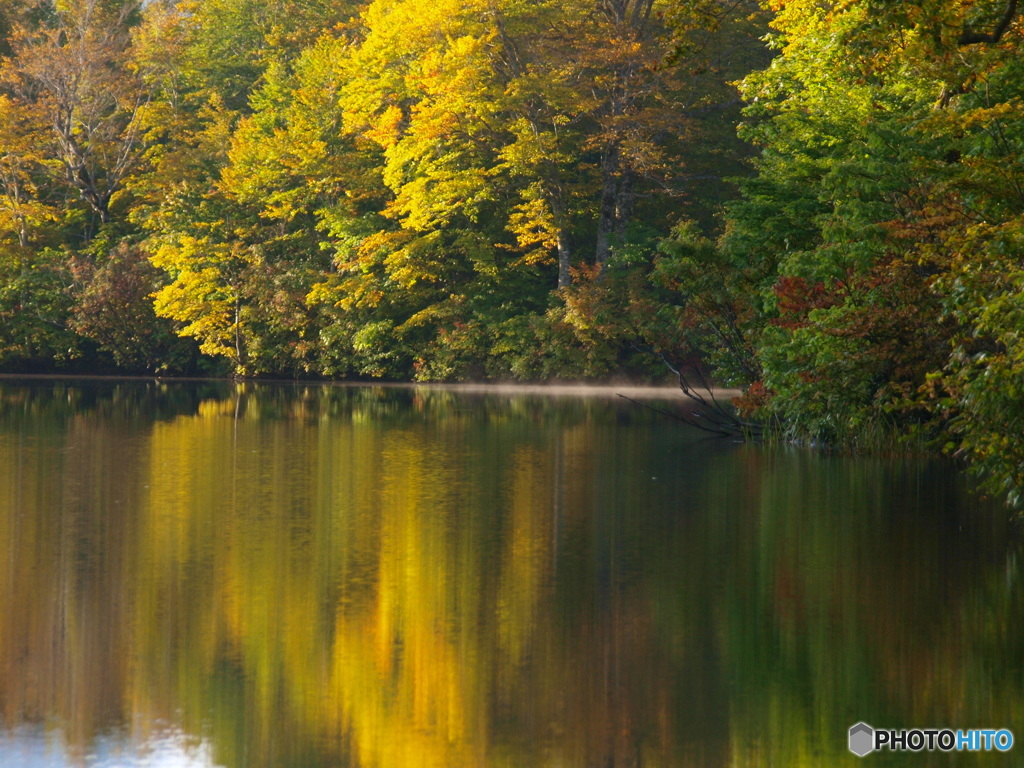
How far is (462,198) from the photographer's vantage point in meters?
40.8

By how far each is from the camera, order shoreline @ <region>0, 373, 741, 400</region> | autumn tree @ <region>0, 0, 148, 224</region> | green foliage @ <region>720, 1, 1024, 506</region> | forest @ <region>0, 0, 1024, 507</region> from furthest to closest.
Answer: autumn tree @ <region>0, 0, 148, 224</region> < shoreline @ <region>0, 373, 741, 400</region> < forest @ <region>0, 0, 1024, 507</region> < green foliage @ <region>720, 1, 1024, 506</region>

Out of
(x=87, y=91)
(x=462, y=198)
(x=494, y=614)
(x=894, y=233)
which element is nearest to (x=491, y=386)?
(x=462, y=198)

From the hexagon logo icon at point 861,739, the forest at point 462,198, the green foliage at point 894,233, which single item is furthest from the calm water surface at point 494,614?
the forest at point 462,198

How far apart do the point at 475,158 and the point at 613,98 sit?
4567mm

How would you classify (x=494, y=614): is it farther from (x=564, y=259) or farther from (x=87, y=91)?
(x=87, y=91)

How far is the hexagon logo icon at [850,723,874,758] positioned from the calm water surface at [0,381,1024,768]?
55 millimetres

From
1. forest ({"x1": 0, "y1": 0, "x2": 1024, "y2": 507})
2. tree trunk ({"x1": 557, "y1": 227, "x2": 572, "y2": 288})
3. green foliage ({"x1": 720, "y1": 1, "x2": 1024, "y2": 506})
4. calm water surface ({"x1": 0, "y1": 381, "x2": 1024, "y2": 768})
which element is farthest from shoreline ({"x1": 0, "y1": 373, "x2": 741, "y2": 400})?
calm water surface ({"x1": 0, "y1": 381, "x2": 1024, "y2": 768})

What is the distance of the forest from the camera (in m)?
19.3

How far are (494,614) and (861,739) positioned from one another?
2.94 metres

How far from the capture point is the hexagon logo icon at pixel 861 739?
19.3 feet

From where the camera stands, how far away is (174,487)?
48.7 feet

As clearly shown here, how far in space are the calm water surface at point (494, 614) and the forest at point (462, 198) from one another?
207 inches

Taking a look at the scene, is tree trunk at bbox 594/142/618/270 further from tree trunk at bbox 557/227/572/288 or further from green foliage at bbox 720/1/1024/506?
green foliage at bbox 720/1/1024/506

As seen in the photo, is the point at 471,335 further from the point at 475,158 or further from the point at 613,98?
the point at 613,98
